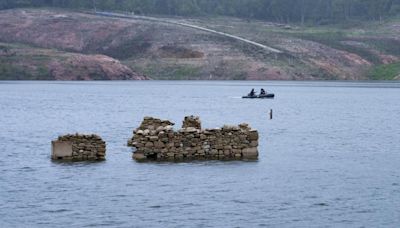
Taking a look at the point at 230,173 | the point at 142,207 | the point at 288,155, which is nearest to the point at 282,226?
the point at 142,207

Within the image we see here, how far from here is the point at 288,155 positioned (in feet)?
195

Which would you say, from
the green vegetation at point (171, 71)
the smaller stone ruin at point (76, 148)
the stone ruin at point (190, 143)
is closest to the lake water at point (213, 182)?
the smaller stone ruin at point (76, 148)

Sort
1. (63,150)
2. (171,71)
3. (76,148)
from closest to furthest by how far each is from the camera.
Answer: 1. (76,148)
2. (63,150)
3. (171,71)

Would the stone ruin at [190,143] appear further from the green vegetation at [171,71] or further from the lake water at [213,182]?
the green vegetation at [171,71]

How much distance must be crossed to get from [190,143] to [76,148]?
6.09 m

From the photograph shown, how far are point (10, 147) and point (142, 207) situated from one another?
22854 millimetres

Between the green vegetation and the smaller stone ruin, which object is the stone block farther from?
the green vegetation

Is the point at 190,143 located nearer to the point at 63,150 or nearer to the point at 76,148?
the point at 76,148

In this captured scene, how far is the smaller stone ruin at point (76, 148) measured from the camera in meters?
54.3

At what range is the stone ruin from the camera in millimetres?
54031

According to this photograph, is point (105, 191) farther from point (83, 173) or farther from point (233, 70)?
point (233, 70)

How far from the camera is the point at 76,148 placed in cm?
5434

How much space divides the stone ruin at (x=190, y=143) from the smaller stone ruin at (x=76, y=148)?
221 centimetres

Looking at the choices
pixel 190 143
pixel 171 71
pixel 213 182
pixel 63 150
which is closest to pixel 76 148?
pixel 63 150
